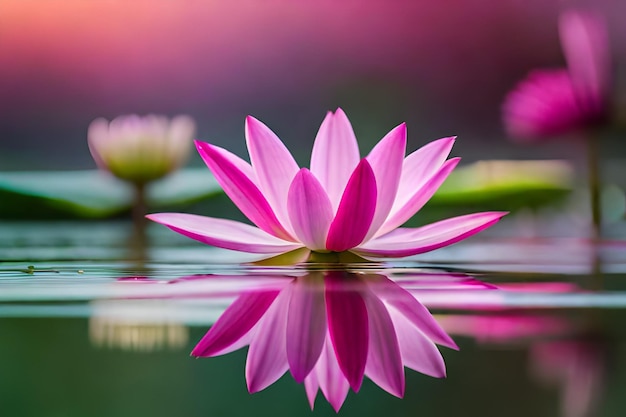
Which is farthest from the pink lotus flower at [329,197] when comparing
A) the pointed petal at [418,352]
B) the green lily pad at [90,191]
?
the green lily pad at [90,191]

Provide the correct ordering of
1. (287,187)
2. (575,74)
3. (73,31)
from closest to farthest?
1. (287,187)
2. (575,74)
3. (73,31)

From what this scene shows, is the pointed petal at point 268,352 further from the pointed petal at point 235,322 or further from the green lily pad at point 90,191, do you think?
the green lily pad at point 90,191

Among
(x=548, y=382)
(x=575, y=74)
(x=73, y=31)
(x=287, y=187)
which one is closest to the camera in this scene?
(x=548, y=382)

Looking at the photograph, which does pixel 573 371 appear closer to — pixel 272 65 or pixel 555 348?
pixel 555 348

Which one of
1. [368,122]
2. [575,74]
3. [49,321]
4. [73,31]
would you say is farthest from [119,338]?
[73,31]

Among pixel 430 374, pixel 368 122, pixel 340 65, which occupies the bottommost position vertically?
pixel 430 374

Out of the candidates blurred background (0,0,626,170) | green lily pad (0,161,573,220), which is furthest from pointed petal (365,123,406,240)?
blurred background (0,0,626,170)

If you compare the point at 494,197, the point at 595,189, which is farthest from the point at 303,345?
the point at 494,197

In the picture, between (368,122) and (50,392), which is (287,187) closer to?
(50,392)
